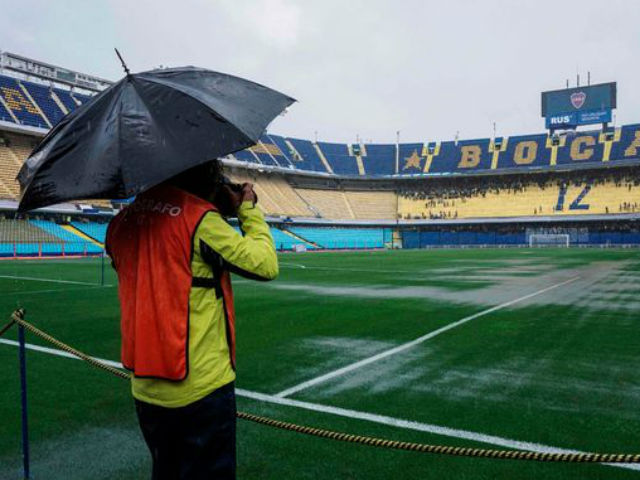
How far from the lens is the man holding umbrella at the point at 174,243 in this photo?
7.55 ft

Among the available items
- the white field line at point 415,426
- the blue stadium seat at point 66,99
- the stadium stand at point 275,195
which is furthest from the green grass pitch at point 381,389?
the stadium stand at point 275,195

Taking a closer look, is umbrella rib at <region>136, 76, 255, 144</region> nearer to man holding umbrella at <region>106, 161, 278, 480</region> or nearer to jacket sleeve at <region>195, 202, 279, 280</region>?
man holding umbrella at <region>106, 161, 278, 480</region>

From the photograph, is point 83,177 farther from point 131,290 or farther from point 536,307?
point 536,307

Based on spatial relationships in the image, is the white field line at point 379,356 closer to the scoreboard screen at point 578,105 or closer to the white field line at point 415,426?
the white field line at point 415,426

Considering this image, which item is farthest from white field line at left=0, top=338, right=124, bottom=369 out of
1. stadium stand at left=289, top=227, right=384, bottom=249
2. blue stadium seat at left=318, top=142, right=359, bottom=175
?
blue stadium seat at left=318, top=142, right=359, bottom=175

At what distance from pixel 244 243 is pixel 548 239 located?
70.9 metres

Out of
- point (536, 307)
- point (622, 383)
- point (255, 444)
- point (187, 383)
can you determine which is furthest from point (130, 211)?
point (536, 307)

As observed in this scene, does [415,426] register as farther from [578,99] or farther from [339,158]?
[339,158]

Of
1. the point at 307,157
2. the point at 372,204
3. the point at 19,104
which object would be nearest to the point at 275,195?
the point at 307,157

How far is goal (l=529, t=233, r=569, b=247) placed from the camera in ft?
217

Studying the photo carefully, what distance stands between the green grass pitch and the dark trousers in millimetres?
1543

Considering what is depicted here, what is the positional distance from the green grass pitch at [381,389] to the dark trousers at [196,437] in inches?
60.8

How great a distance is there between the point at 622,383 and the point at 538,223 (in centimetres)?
6662

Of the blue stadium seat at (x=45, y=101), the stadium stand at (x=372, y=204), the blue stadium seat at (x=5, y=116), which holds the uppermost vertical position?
the blue stadium seat at (x=45, y=101)
